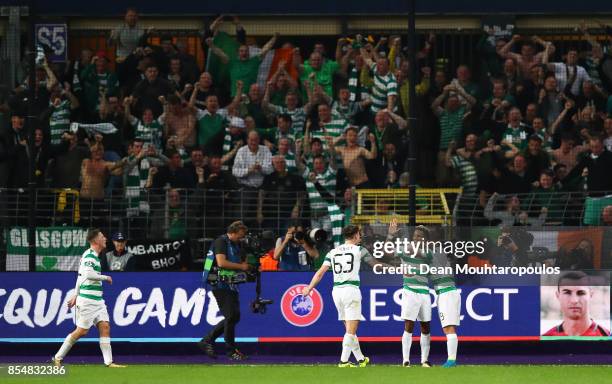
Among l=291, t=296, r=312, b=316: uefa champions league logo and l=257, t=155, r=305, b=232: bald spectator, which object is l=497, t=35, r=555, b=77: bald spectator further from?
l=291, t=296, r=312, b=316: uefa champions league logo

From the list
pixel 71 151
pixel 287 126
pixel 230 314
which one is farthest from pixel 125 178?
pixel 230 314

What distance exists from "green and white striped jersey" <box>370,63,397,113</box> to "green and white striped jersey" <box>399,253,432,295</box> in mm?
5414

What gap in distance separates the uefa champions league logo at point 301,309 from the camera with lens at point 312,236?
63cm

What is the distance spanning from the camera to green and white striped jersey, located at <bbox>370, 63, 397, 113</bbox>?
21.1 m

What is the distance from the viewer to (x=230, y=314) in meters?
16.8

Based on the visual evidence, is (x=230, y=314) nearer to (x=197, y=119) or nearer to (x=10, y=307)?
(x=10, y=307)

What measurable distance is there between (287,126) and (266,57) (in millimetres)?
1566

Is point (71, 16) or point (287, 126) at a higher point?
point (71, 16)

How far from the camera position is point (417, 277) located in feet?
52.9

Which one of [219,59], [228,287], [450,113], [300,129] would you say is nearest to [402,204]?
[450,113]

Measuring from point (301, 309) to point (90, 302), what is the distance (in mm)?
3031

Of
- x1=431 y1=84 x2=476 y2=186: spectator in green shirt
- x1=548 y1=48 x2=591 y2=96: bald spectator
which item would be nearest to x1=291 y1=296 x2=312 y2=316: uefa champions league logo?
x1=431 y1=84 x2=476 y2=186: spectator in green shirt

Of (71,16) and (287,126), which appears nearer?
(287,126)

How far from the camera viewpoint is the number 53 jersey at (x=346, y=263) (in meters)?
15.9
